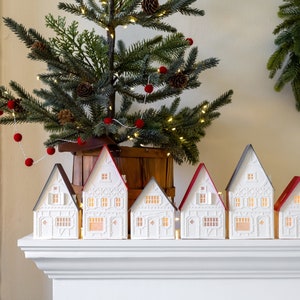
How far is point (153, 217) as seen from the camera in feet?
3.15

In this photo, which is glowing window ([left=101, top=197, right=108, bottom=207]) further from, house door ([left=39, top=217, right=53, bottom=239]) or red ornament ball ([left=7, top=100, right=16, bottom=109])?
red ornament ball ([left=7, top=100, right=16, bottom=109])

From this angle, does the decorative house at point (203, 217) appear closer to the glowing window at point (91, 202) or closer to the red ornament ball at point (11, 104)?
the glowing window at point (91, 202)

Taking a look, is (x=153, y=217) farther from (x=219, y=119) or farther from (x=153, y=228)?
(x=219, y=119)

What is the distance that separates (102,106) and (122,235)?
29cm

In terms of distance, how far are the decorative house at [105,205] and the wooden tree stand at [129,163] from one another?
6cm

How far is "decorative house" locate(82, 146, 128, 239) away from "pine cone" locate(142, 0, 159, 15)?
32 cm


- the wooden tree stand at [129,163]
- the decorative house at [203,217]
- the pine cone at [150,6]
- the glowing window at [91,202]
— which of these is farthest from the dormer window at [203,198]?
the pine cone at [150,6]

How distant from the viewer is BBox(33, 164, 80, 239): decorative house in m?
→ 0.96

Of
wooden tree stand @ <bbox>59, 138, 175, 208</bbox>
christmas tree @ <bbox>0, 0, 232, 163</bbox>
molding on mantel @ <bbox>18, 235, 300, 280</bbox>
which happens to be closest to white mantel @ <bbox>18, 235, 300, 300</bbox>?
molding on mantel @ <bbox>18, 235, 300, 280</bbox>

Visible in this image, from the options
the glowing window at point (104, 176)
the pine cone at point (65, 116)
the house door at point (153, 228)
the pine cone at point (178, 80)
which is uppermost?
the pine cone at point (178, 80)

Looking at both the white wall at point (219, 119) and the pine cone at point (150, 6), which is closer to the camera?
the pine cone at point (150, 6)

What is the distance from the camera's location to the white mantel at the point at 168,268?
949mm

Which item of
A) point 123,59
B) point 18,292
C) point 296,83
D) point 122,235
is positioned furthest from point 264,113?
point 18,292

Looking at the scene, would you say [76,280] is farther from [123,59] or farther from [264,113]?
[264,113]
